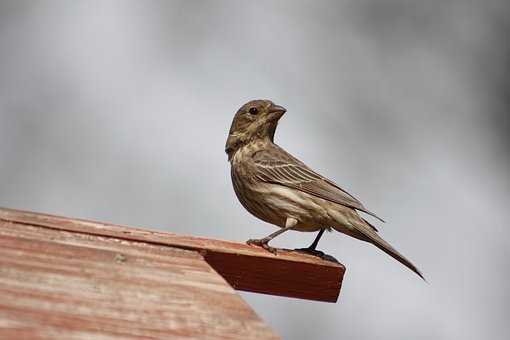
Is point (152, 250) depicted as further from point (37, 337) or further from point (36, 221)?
point (37, 337)

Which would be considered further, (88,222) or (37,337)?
(88,222)

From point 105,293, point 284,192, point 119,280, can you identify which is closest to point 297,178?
point 284,192

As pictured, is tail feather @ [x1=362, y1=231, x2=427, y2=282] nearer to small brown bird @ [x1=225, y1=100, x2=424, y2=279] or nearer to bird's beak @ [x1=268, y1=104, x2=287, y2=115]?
small brown bird @ [x1=225, y1=100, x2=424, y2=279]

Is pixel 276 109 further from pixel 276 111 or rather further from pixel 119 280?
pixel 119 280

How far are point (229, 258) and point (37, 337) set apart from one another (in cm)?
161

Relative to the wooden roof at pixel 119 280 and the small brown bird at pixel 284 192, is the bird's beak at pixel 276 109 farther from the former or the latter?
the wooden roof at pixel 119 280

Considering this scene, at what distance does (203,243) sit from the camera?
3846 mm

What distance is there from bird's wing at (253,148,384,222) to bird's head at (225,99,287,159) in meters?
0.31

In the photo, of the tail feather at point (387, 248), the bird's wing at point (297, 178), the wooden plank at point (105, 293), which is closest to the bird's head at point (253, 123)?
the bird's wing at point (297, 178)

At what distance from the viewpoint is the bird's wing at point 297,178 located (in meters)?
6.88

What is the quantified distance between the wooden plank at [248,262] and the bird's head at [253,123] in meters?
3.45

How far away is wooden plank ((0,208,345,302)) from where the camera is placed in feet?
11.9

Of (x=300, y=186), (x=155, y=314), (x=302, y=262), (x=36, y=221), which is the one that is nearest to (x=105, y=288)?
(x=155, y=314)

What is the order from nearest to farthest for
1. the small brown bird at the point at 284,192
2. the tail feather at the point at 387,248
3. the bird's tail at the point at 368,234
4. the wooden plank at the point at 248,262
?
the wooden plank at the point at 248,262, the tail feather at the point at 387,248, the bird's tail at the point at 368,234, the small brown bird at the point at 284,192
